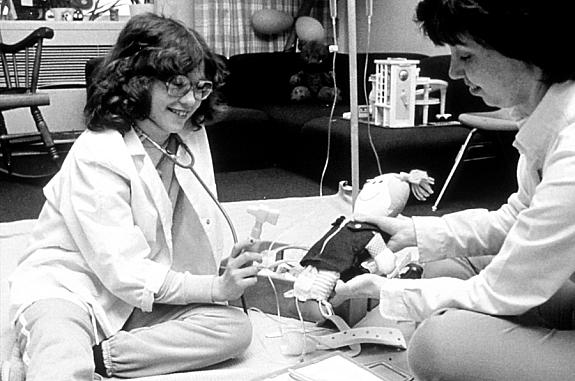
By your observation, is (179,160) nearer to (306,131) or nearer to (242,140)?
(306,131)

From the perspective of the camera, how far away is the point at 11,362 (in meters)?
1.27

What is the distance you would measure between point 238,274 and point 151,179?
26cm

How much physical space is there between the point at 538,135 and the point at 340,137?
1.99 metres

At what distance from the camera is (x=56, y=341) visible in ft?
3.83

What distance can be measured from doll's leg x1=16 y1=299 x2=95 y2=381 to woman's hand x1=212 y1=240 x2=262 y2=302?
0.80 feet

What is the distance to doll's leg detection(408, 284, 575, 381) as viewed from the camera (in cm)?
97

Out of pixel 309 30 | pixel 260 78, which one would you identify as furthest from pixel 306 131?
pixel 309 30

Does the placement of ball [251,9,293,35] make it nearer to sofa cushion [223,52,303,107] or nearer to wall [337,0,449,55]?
wall [337,0,449,55]

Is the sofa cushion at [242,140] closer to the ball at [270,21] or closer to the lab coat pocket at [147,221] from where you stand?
the ball at [270,21]

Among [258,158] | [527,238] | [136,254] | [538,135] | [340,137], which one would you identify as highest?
[538,135]

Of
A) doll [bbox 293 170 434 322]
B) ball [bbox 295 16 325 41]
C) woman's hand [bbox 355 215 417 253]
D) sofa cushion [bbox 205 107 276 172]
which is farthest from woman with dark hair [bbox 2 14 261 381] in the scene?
ball [bbox 295 16 325 41]

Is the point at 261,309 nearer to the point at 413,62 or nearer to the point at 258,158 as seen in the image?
the point at 413,62

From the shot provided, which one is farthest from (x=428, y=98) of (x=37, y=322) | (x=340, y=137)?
(x=37, y=322)

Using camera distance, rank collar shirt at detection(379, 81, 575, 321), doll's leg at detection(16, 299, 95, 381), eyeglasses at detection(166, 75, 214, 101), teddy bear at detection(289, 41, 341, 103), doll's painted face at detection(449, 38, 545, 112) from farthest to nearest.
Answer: teddy bear at detection(289, 41, 341, 103) < eyeglasses at detection(166, 75, 214, 101) < doll's leg at detection(16, 299, 95, 381) < doll's painted face at detection(449, 38, 545, 112) < collar shirt at detection(379, 81, 575, 321)
